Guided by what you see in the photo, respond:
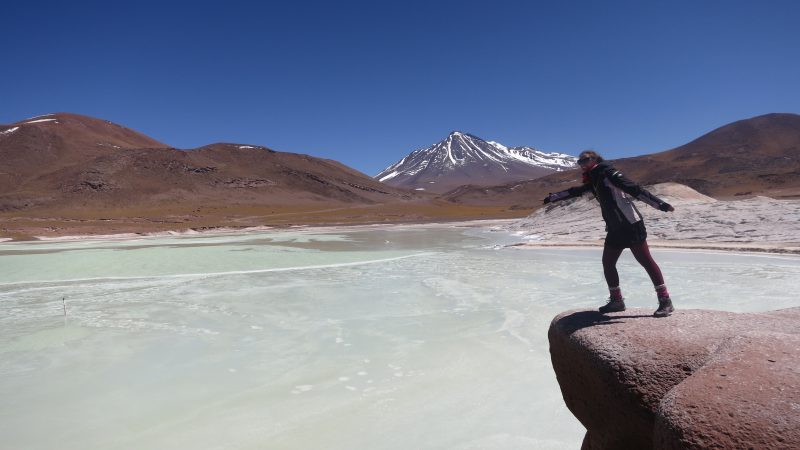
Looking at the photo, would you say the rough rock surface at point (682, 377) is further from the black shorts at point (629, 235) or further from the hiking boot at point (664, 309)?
the black shorts at point (629, 235)

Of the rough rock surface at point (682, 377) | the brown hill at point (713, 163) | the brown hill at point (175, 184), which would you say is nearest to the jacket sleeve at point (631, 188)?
the rough rock surface at point (682, 377)

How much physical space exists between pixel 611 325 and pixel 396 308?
6857mm

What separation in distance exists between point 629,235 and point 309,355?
15.3 ft

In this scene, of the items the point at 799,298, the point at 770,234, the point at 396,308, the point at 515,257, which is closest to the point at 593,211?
the point at 770,234

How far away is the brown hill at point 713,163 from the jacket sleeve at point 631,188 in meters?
96.4

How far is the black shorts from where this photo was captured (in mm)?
4344

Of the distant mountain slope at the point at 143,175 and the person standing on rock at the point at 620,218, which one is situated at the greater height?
the distant mountain slope at the point at 143,175

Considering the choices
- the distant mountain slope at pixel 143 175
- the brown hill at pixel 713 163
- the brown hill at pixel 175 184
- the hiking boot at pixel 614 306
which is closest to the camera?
the hiking boot at pixel 614 306

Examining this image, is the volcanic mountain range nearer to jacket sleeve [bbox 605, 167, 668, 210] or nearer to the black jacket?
the black jacket

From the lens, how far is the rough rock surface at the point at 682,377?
2145 mm

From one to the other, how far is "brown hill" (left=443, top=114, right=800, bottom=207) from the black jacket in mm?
96339

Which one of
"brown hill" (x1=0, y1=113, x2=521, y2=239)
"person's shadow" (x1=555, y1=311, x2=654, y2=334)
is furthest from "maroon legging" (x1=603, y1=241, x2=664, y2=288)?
"brown hill" (x1=0, y1=113, x2=521, y2=239)

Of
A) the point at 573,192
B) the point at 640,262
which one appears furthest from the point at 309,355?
the point at 640,262

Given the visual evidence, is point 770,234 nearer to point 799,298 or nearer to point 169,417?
point 799,298
